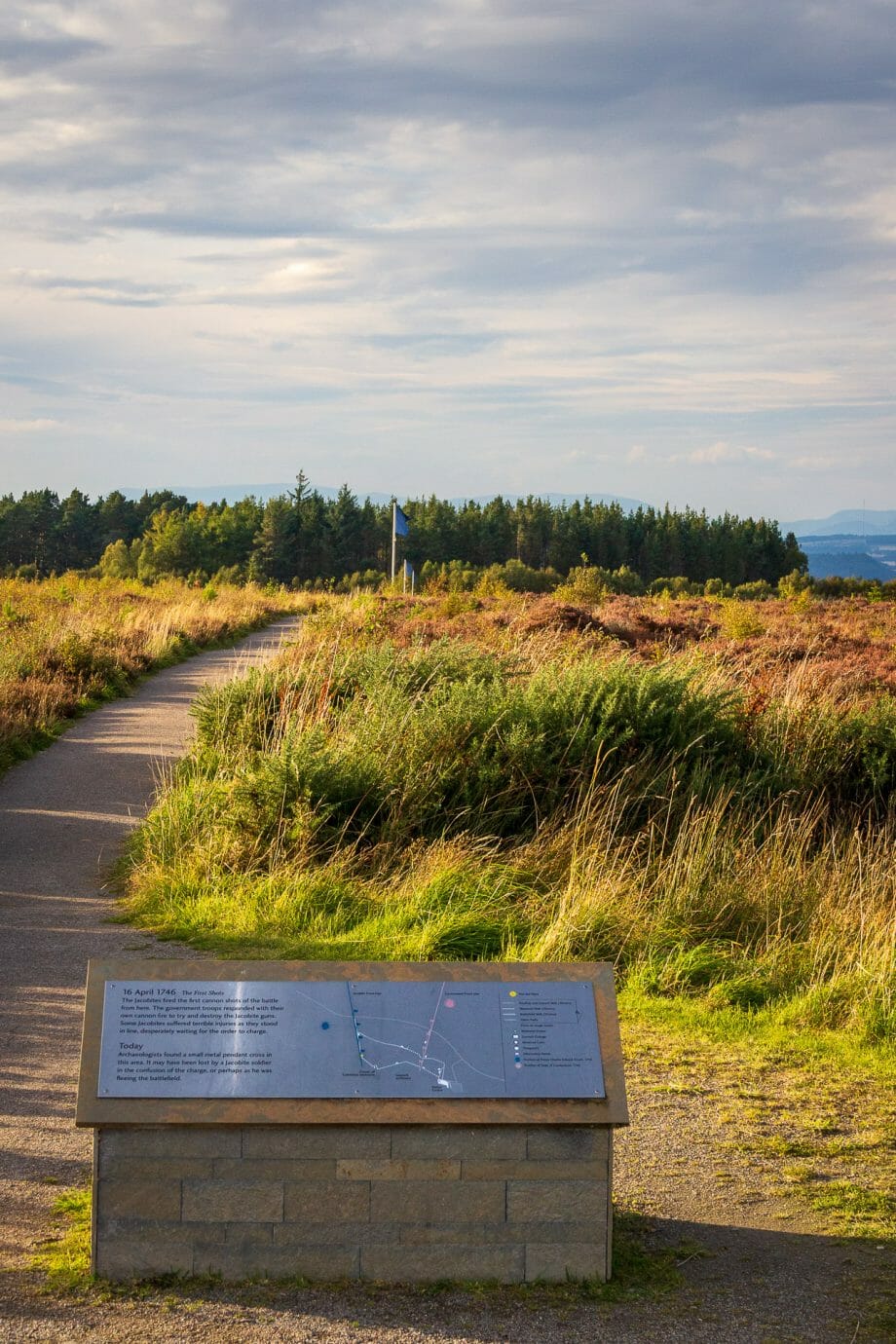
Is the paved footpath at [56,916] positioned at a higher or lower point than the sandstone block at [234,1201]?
lower

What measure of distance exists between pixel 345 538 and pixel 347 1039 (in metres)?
90.0

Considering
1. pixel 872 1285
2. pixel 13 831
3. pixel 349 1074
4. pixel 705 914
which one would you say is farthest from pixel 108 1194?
pixel 13 831

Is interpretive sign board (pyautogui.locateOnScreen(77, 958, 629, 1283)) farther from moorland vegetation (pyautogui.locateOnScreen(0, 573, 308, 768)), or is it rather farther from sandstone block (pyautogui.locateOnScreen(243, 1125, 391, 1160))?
moorland vegetation (pyautogui.locateOnScreen(0, 573, 308, 768))

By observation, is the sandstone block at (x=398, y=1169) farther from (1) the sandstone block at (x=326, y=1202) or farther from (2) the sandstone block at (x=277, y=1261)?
(2) the sandstone block at (x=277, y=1261)

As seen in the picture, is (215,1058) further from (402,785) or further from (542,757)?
(542,757)

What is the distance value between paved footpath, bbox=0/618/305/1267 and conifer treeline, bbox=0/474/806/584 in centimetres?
5975

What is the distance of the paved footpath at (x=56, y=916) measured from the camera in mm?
4598

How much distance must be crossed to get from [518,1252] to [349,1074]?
0.71 metres

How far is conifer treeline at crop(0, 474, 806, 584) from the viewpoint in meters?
86.1

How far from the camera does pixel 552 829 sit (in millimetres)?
9484

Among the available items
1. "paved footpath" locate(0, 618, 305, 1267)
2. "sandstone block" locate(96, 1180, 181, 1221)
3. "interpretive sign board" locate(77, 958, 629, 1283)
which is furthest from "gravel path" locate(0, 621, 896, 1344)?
"sandstone block" locate(96, 1180, 181, 1221)

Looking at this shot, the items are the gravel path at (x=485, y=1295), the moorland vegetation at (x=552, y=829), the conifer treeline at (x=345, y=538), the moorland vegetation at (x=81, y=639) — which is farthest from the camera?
the conifer treeline at (x=345, y=538)

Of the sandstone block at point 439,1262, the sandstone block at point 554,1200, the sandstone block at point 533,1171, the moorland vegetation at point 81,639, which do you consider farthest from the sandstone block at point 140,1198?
the moorland vegetation at point 81,639

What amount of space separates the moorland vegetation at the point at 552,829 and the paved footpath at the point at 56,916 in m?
0.45
